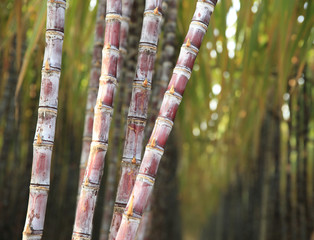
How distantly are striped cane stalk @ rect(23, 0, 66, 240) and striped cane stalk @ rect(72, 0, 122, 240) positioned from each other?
9cm

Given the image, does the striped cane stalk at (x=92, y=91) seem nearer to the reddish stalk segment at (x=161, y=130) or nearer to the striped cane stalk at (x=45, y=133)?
the striped cane stalk at (x=45, y=133)

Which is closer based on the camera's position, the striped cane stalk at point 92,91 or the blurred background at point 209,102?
the striped cane stalk at point 92,91

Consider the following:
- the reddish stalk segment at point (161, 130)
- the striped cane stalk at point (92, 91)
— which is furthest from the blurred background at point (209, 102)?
the reddish stalk segment at point (161, 130)

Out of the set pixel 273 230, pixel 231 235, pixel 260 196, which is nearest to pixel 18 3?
pixel 273 230

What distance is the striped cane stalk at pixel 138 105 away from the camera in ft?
3.31

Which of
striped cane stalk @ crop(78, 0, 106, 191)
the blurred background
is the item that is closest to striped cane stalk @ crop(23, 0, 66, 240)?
striped cane stalk @ crop(78, 0, 106, 191)

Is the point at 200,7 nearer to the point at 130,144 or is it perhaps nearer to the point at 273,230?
the point at 130,144

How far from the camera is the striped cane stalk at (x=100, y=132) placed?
966 mm

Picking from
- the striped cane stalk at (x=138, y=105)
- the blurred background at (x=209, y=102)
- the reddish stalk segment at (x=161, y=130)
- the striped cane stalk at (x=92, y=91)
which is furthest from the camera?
the blurred background at (x=209, y=102)

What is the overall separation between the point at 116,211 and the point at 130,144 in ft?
0.54

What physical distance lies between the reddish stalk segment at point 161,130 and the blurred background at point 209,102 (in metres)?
0.65

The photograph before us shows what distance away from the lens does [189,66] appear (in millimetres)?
947

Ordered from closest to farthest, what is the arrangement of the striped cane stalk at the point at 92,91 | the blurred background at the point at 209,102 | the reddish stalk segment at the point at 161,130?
the reddish stalk segment at the point at 161,130
the striped cane stalk at the point at 92,91
the blurred background at the point at 209,102

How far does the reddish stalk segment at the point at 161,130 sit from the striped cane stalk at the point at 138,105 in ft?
0.33
